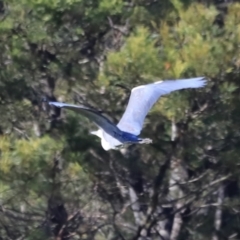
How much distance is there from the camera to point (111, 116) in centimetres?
809

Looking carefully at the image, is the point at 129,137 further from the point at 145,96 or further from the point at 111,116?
the point at 111,116

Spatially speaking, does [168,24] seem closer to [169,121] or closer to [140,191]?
[169,121]

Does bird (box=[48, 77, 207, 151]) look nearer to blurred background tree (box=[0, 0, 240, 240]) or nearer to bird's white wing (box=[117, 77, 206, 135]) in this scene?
bird's white wing (box=[117, 77, 206, 135])

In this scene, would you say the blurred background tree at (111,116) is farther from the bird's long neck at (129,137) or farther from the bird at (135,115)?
the bird's long neck at (129,137)

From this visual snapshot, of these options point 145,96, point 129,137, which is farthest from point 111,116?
point 129,137

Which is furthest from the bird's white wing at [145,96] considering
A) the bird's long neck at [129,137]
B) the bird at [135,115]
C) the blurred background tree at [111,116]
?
the blurred background tree at [111,116]

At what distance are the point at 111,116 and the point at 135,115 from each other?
132cm

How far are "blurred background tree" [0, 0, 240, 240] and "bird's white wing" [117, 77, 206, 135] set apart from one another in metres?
0.49

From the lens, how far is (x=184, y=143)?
8.12m

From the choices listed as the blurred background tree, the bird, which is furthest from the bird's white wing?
the blurred background tree

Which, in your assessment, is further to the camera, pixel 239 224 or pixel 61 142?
pixel 239 224

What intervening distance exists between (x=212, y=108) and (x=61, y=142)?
1.08 meters

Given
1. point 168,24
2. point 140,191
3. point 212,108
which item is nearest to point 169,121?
point 212,108

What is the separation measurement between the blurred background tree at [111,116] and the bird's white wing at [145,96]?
488 mm
